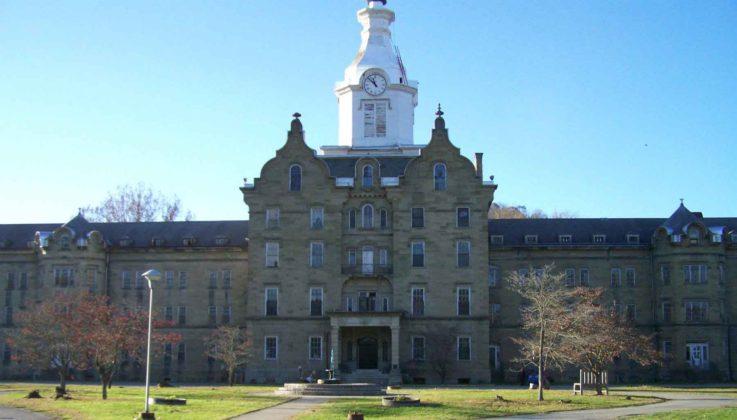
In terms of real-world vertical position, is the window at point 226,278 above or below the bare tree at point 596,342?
above

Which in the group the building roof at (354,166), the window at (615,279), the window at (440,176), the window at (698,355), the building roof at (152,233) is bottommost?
the window at (698,355)

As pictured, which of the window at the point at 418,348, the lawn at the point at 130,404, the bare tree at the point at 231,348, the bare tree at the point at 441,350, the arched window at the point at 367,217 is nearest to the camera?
the lawn at the point at 130,404

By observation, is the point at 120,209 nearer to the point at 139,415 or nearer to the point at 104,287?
the point at 104,287

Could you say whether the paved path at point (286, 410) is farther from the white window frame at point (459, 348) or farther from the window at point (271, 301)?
the window at point (271, 301)

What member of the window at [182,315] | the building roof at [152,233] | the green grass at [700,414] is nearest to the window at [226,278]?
the building roof at [152,233]

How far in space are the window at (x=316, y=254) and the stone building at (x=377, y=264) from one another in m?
0.12

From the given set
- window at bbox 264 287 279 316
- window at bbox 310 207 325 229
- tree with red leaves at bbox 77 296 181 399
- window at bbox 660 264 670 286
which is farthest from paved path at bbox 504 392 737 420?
window at bbox 264 287 279 316

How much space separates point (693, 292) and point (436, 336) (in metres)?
19.6

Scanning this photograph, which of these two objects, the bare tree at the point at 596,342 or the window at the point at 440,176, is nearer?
the bare tree at the point at 596,342

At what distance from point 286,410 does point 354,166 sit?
3616 centimetres

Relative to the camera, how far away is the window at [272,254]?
255ft

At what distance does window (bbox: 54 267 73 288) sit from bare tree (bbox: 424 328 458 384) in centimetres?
2731

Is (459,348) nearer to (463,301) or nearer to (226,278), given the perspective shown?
(463,301)

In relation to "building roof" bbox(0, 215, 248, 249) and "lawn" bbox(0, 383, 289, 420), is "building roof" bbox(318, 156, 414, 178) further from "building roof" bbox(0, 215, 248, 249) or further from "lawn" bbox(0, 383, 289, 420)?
"lawn" bbox(0, 383, 289, 420)
